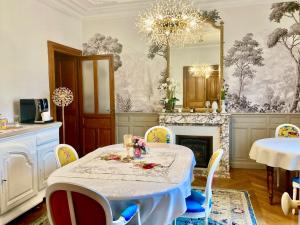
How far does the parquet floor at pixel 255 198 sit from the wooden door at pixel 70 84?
230cm

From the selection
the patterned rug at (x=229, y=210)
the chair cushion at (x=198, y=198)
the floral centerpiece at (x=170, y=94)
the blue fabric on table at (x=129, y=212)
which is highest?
the floral centerpiece at (x=170, y=94)

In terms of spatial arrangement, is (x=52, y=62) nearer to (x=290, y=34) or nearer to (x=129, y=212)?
(x=129, y=212)

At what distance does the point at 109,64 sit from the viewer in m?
5.27

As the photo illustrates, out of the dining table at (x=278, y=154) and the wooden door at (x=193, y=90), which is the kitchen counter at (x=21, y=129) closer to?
the wooden door at (x=193, y=90)

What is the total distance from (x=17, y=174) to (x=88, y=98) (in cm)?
272

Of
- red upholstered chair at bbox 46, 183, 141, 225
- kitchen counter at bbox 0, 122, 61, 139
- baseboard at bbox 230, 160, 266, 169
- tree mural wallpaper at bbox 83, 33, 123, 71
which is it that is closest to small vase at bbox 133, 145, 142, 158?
red upholstered chair at bbox 46, 183, 141, 225

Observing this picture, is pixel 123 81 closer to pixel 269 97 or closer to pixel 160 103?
pixel 160 103

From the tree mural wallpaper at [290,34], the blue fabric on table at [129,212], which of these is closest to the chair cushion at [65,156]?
the blue fabric on table at [129,212]

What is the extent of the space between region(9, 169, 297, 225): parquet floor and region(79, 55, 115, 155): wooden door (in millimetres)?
2117

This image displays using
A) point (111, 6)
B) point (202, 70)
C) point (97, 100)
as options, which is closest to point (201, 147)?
point (202, 70)

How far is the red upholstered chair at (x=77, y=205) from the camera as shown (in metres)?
1.38

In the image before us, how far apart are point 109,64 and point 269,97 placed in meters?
3.03

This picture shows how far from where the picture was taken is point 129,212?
5.27 feet

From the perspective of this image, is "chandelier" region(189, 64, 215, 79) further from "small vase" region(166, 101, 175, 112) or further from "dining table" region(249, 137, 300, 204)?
"dining table" region(249, 137, 300, 204)
